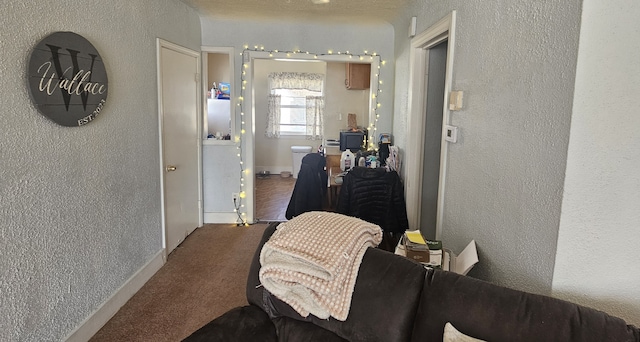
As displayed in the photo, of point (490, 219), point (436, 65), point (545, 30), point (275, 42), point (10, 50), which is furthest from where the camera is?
point (275, 42)

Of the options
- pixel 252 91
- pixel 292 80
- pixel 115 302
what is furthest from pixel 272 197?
pixel 115 302

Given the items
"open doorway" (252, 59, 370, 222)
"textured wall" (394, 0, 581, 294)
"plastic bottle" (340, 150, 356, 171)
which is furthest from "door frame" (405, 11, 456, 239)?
"open doorway" (252, 59, 370, 222)

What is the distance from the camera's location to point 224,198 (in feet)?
15.9

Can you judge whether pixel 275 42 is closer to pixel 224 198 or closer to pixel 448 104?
pixel 224 198

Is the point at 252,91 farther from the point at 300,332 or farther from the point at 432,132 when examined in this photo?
the point at 300,332

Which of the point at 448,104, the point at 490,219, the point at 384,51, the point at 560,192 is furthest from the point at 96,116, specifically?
the point at 384,51

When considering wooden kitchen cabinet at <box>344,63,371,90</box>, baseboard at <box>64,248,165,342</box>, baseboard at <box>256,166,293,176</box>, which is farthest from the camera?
baseboard at <box>256,166,293,176</box>

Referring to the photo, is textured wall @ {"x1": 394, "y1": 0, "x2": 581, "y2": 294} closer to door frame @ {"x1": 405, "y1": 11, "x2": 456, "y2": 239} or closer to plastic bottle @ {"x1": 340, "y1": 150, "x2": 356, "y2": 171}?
door frame @ {"x1": 405, "y1": 11, "x2": 456, "y2": 239}

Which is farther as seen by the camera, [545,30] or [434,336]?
[545,30]

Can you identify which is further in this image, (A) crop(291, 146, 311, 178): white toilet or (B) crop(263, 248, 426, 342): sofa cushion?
(A) crop(291, 146, 311, 178): white toilet

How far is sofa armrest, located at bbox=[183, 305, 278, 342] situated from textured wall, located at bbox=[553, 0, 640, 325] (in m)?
1.13

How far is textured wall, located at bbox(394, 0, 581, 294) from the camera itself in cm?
150

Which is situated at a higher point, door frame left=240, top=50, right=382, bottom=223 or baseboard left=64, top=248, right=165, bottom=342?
door frame left=240, top=50, right=382, bottom=223

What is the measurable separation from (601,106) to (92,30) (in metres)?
2.63
